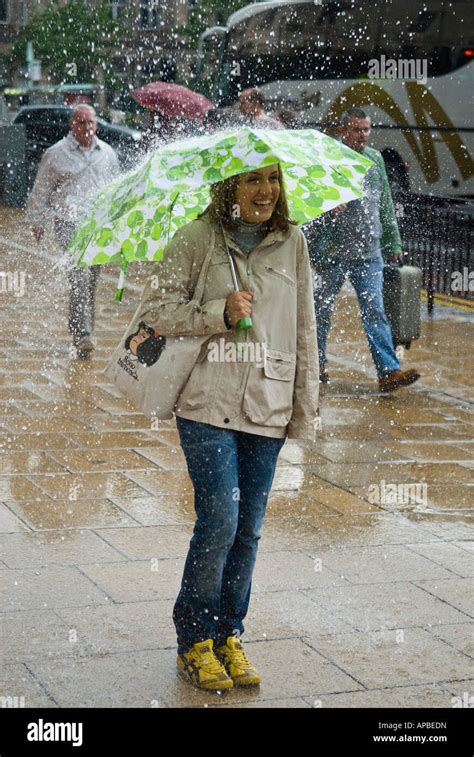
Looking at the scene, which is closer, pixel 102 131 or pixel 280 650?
pixel 280 650

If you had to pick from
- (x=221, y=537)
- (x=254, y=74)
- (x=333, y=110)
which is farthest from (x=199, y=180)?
(x=254, y=74)

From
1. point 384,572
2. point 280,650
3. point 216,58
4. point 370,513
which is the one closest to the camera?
point 280,650

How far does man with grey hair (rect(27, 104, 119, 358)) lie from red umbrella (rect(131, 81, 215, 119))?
1877cm

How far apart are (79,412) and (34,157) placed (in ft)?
60.3

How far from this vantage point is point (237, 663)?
4453mm

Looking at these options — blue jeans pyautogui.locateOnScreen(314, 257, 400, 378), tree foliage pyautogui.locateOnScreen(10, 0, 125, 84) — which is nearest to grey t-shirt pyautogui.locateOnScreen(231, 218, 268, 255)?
blue jeans pyautogui.locateOnScreen(314, 257, 400, 378)

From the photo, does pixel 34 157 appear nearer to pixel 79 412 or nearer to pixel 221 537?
pixel 79 412

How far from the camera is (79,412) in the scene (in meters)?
8.41

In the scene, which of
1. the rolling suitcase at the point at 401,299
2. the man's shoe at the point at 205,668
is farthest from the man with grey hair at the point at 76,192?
the man's shoe at the point at 205,668

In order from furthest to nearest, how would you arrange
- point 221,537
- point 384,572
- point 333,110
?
point 333,110 < point 384,572 < point 221,537

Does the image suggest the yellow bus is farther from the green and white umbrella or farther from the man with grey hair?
the green and white umbrella

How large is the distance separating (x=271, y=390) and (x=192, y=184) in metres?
0.73

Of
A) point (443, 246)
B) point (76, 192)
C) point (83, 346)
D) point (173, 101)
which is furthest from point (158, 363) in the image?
point (173, 101)
